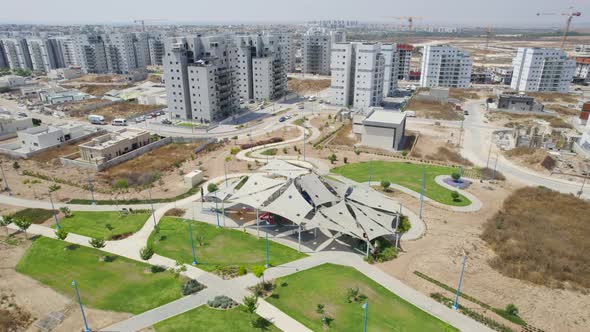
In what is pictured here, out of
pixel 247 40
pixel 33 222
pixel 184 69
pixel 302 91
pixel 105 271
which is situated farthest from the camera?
pixel 302 91

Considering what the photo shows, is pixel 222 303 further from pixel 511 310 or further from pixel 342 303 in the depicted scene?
pixel 511 310

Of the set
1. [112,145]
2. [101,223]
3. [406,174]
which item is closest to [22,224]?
[101,223]

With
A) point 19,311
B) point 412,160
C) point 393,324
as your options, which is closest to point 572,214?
point 412,160

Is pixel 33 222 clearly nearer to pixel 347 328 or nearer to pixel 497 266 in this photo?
pixel 347 328

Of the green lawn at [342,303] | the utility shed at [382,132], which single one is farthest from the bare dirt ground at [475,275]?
the utility shed at [382,132]

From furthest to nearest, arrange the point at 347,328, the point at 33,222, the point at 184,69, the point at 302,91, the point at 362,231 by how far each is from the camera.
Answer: the point at 302,91
the point at 184,69
the point at 33,222
the point at 362,231
the point at 347,328

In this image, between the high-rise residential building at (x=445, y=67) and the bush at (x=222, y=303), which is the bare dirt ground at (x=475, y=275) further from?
the high-rise residential building at (x=445, y=67)
